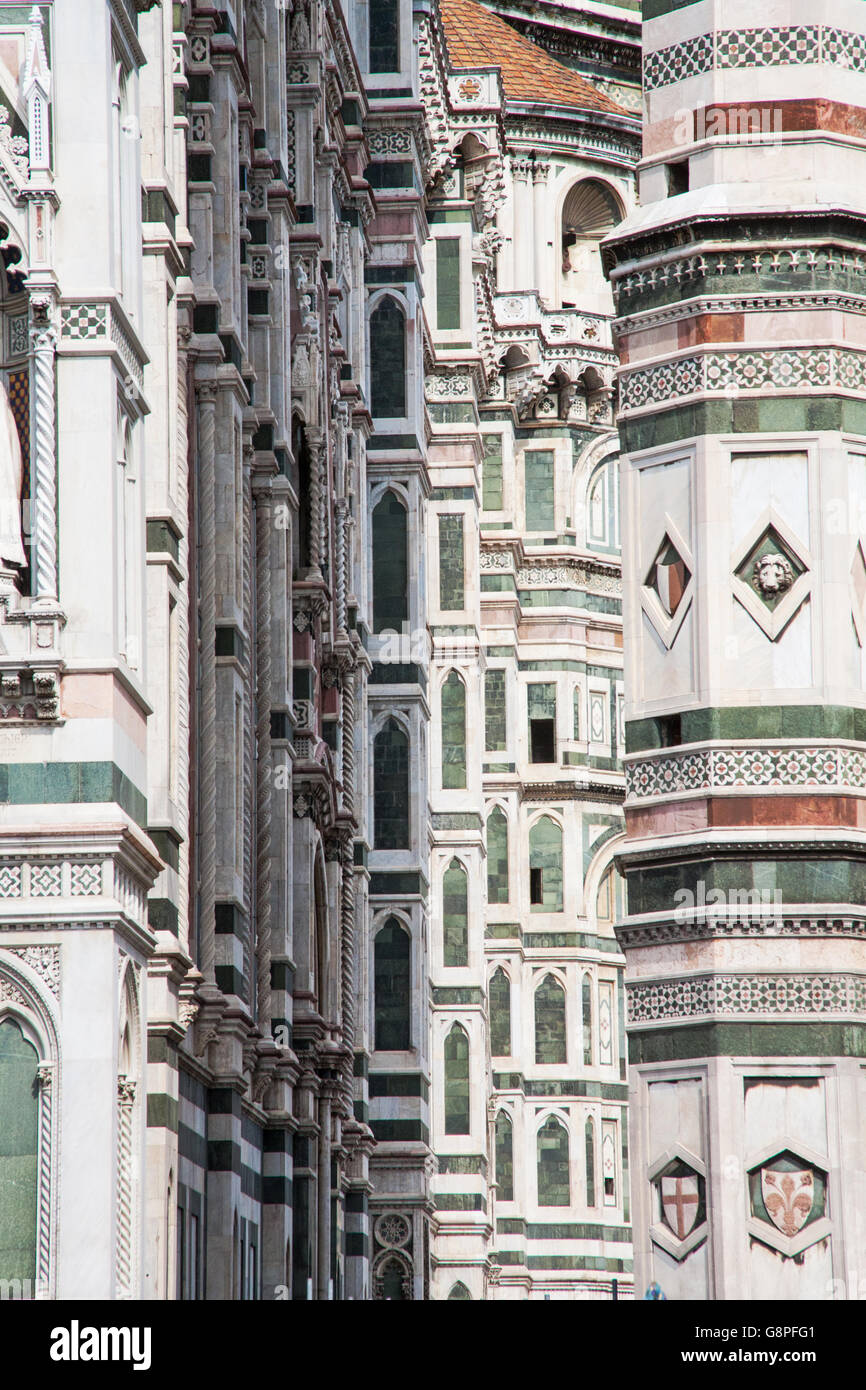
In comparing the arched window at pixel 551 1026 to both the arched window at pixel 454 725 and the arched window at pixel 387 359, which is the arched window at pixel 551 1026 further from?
the arched window at pixel 387 359

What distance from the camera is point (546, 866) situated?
2461 inches

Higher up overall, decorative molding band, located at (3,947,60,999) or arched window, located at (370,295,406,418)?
arched window, located at (370,295,406,418)

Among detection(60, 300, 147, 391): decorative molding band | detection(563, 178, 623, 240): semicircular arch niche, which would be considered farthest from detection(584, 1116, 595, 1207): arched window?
detection(60, 300, 147, 391): decorative molding band

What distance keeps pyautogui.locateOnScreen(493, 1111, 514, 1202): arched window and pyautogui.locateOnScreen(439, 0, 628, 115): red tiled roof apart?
22.2 metres

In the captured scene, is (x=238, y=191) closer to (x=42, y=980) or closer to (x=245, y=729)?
(x=245, y=729)

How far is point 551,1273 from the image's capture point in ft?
199

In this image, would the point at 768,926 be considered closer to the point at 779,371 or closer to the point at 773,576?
the point at 773,576

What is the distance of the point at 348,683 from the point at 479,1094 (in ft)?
47.2

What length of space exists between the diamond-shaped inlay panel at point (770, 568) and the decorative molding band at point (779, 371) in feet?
3.34

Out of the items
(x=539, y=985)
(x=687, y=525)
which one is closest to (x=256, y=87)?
(x=687, y=525)

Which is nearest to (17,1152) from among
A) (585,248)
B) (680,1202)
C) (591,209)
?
(680,1202)

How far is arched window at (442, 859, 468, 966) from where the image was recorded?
5319 centimetres

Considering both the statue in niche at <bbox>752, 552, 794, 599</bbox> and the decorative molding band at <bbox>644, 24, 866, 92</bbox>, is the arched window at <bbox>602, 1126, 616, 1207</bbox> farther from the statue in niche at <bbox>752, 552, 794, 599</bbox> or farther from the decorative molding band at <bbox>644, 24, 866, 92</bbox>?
the decorative molding band at <bbox>644, 24, 866, 92</bbox>

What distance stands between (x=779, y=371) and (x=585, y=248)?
159 feet
